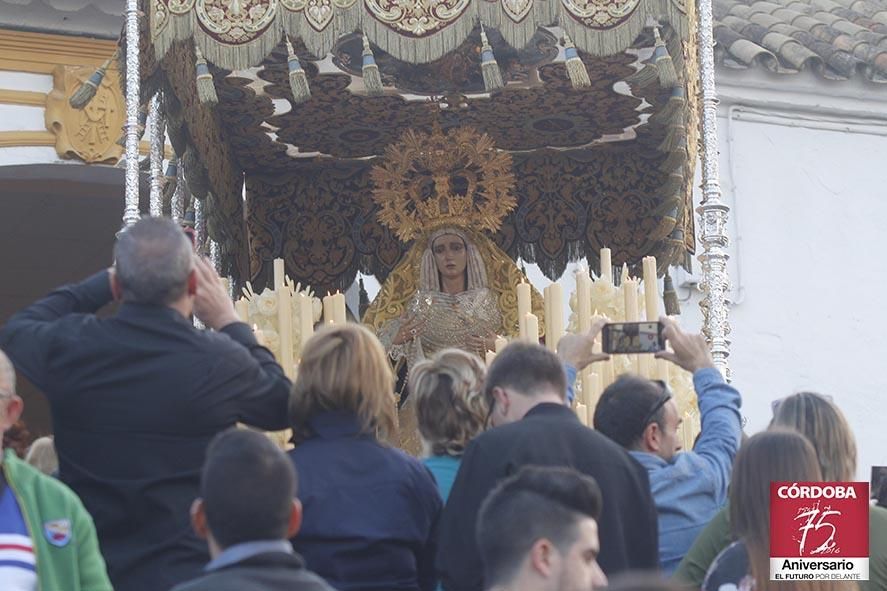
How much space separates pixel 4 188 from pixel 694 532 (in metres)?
7.62

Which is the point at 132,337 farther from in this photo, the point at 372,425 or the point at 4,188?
the point at 4,188

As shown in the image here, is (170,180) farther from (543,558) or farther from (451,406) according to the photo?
(543,558)

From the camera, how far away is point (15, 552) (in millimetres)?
3656

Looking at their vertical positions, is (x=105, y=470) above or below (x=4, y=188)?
below

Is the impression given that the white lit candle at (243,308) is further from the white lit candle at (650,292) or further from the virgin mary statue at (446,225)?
the virgin mary statue at (446,225)

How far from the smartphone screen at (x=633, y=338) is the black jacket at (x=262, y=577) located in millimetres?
2324

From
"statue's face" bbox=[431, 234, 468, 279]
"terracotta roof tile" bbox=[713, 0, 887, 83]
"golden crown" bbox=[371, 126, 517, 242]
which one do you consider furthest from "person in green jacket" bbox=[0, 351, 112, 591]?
"terracotta roof tile" bbox=[713, 0, 887, 83]

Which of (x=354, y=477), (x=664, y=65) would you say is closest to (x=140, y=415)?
(x=354, y=477)

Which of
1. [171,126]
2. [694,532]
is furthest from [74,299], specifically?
[171,126]

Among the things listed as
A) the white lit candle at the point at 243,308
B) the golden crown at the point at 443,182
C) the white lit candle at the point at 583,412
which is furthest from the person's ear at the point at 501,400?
the golden crown at the point at 443,182

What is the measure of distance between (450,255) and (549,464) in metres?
5.02

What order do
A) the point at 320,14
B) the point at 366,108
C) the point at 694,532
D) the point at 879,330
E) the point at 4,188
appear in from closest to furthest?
the point at 694,532 < the point at 320,14 < the point at 366,108 < the point at 4,188 < the point at 879,330

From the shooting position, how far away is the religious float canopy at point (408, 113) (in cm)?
729

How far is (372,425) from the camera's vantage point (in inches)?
165
